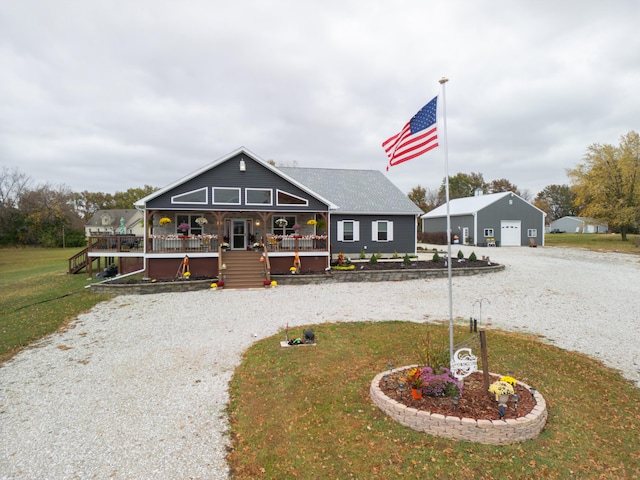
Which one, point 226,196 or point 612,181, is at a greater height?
point 612,181

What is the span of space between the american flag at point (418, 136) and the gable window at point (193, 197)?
39.7 feet

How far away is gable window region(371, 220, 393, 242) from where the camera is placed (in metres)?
22.9

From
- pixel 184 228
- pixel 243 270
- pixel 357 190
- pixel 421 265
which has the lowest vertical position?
pixel 421 265

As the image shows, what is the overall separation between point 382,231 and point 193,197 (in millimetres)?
12156

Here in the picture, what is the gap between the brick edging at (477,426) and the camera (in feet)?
13.8

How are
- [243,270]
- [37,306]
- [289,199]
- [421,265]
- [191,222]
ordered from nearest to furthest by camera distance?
1. [37,306]
2. [243,270]
3. [289,199]
4. [191,222]
5. [421,265]

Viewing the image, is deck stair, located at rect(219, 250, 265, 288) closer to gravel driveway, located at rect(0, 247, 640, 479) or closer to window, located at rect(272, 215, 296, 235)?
gravel driveway, located at rect(0, 247, 640, 479)

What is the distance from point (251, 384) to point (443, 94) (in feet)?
18.9

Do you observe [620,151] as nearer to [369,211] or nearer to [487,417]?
[369,211]

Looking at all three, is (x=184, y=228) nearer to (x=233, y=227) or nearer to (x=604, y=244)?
(x=233, y=227)

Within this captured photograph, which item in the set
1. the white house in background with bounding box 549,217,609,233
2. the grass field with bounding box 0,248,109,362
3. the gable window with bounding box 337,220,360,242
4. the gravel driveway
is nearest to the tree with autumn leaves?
the gravel driveway

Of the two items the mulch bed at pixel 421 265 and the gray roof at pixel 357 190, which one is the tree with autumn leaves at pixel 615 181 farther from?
the mulch bed at pixel 421 265

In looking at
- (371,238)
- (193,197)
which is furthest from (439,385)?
(371,238)

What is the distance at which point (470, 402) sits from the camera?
4812 millimetres
